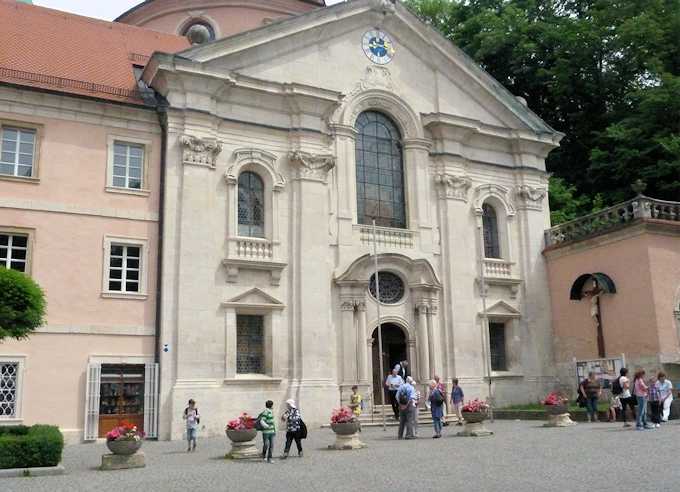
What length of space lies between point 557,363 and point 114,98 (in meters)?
19.2

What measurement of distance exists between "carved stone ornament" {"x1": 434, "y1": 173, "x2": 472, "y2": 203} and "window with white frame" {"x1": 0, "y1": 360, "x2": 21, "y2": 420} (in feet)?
53.1

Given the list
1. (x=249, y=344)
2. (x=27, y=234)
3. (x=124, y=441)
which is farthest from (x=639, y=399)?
(x=27, y=234)

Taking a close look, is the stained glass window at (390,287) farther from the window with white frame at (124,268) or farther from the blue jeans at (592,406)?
the window with white frame at (124,268)

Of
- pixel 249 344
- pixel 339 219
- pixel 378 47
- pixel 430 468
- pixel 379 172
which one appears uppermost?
pixel 378 47

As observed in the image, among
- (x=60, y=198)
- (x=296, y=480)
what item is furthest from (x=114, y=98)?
(x=296, y=480)

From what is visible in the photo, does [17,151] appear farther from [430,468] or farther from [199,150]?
[430,468]

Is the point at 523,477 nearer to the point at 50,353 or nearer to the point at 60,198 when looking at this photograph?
the point at 50,353

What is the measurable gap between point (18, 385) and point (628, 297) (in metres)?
20.0

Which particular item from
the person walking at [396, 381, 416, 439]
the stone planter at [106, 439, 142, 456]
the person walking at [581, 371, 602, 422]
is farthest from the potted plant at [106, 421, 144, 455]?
the person walking at [581, 371, 602, 422]

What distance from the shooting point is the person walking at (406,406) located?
63.4 ft

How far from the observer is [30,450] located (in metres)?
13.8

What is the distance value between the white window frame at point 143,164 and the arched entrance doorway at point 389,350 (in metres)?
9.36

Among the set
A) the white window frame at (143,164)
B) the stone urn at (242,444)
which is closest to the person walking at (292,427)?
the stone urn at (242,444)

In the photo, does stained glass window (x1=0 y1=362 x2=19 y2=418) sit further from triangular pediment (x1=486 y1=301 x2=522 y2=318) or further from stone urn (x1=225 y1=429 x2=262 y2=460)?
triangular pediment (x1=486 y1=301 x2=522 y2=318)
